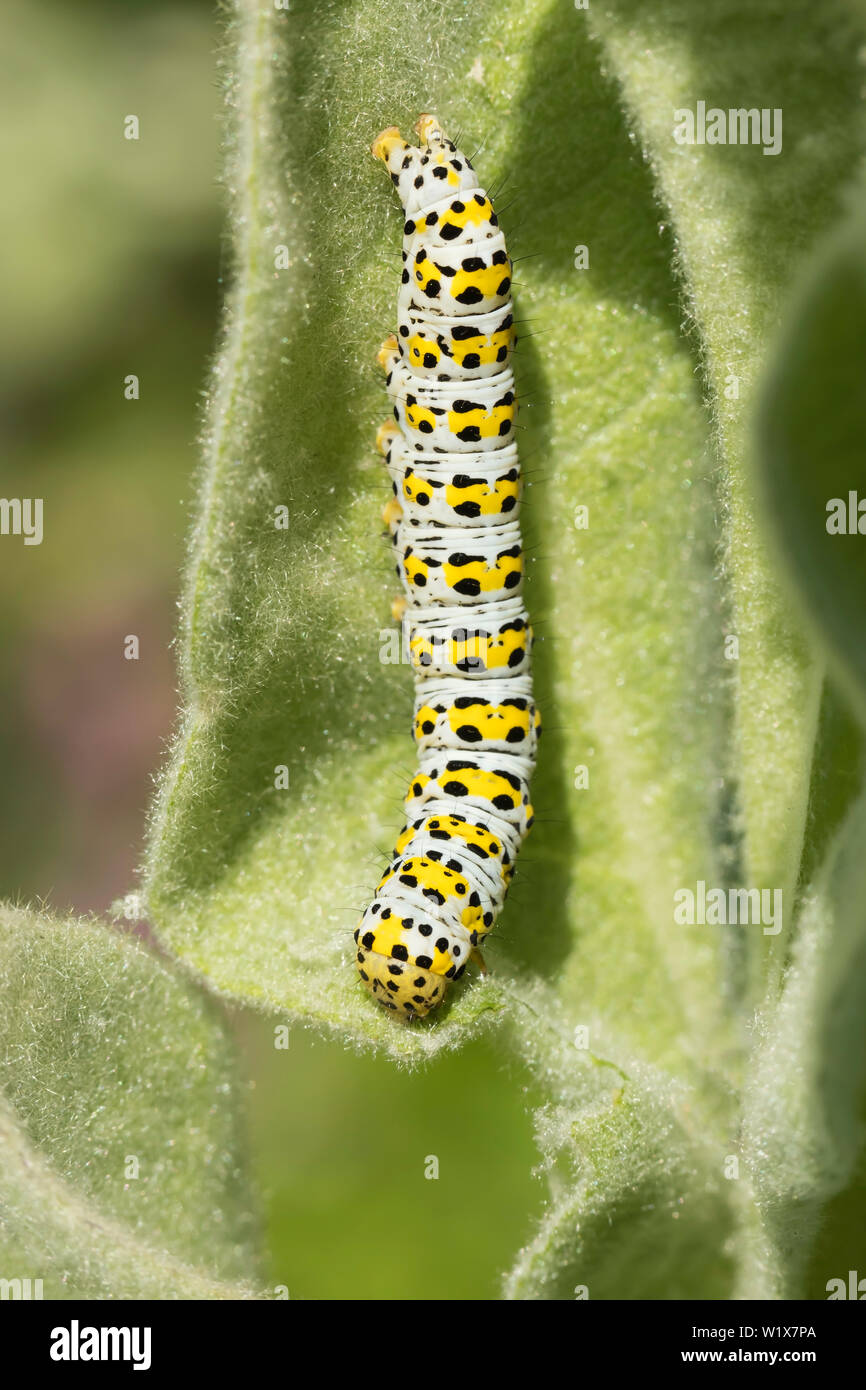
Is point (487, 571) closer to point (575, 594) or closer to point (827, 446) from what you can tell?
point (575, 594)

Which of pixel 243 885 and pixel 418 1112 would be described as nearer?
pixel 243 885

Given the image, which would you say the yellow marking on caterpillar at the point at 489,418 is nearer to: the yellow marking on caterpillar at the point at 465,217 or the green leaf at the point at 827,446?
the yellow marking on caterpillar at the point at 465,217

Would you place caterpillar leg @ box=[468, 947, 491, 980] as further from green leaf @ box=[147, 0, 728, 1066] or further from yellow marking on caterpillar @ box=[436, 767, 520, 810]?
yellow marking on caterpillar @ box=[436, 767, 520, 810]

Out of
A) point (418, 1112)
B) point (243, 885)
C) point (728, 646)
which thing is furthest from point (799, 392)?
point (418, 1112)

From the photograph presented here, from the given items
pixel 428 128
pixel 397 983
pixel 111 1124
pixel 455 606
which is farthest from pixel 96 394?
pixel 111 1124
